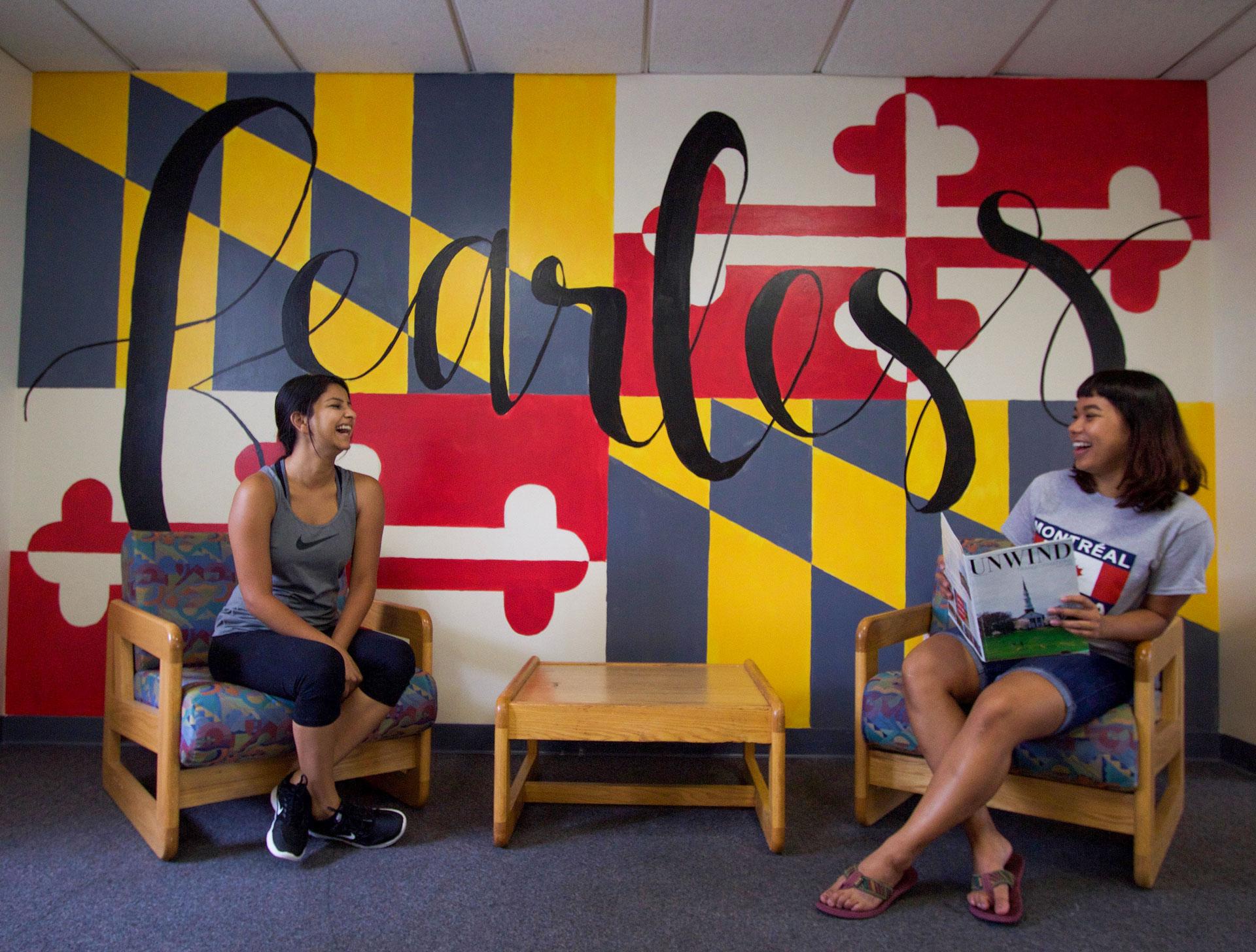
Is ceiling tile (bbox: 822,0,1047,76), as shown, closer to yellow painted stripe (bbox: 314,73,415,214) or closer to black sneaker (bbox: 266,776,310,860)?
yellow painted stripe (bbox: 314,73,415,214)

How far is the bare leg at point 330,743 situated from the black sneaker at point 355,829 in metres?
0.02

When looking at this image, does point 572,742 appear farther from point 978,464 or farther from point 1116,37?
point 1116,37

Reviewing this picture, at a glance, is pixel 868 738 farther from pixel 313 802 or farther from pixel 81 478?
pixel 81 478

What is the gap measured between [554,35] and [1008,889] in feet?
9.66

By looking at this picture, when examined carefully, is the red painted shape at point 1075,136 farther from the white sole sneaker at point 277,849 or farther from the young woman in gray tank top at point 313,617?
the white sole sneaker at point 277,849

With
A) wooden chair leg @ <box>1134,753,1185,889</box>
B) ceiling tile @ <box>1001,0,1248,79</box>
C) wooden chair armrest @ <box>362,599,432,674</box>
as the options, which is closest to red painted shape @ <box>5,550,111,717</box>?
wooden chair armrest @ <box>362,599,432,674</box>

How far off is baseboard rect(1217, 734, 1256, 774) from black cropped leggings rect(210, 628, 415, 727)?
115 inches

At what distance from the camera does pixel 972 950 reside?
1622mm

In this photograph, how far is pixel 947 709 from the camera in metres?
1.92

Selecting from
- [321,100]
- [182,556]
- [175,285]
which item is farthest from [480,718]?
[321,100]

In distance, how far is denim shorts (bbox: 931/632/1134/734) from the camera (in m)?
1.84

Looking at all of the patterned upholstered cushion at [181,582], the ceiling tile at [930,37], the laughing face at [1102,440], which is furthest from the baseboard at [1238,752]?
the patterned upholstered cushion at [181,582]

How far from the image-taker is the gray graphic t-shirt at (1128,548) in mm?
1914

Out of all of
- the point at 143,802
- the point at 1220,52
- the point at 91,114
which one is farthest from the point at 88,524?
the point at 1220,52
